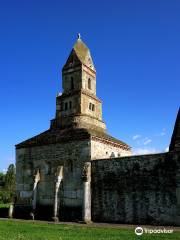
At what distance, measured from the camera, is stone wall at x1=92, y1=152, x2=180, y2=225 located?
78.1 feet

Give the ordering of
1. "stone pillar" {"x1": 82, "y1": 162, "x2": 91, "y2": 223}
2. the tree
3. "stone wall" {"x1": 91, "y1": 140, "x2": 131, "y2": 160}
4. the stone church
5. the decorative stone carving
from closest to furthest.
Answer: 1. the stone church
2. "stone pillar" {"x1": 82, "y1": 162, "x2": 91, "y2": 223}
3. "stone wall" {"x1": 91, "y1": 140, "x2": 131, "y2": 160}
4. the decorative stone carving
5. the tree

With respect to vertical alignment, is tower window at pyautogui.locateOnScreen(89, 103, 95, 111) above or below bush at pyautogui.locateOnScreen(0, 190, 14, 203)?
above

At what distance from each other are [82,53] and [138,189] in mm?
15983

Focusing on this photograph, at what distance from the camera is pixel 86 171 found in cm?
2750

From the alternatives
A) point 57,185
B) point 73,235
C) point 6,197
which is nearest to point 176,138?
point 57,185

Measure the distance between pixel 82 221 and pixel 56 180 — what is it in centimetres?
436

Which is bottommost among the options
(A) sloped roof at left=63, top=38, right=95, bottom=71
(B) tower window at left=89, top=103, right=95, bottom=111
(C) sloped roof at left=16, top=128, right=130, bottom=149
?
(C) sloped roof at left=16, top=128, right=130, bottom=149

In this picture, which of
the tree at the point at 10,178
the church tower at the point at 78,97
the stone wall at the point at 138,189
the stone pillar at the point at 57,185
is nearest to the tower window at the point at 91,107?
the church tower at the point at 78,97

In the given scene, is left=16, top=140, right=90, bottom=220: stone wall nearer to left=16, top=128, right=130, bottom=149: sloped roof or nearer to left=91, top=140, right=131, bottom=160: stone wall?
left=16, top=128, right=130, bottom=149: sloped roof

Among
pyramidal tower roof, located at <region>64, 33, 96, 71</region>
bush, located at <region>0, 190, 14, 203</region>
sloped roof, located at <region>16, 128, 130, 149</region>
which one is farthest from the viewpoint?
bush, located at <region>0, 190, 14, 203</region>

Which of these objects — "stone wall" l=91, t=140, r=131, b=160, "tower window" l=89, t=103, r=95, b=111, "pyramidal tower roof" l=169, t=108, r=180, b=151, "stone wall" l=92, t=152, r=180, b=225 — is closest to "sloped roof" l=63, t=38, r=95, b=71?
"tower window" l=89, t=103, r=95, b=111

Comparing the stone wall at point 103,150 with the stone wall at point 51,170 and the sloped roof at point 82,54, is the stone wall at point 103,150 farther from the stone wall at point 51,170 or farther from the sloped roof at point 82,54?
the sloped roof at point 82,54

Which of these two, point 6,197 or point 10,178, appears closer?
point 6,197

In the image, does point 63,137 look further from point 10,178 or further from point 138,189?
point 10,178
